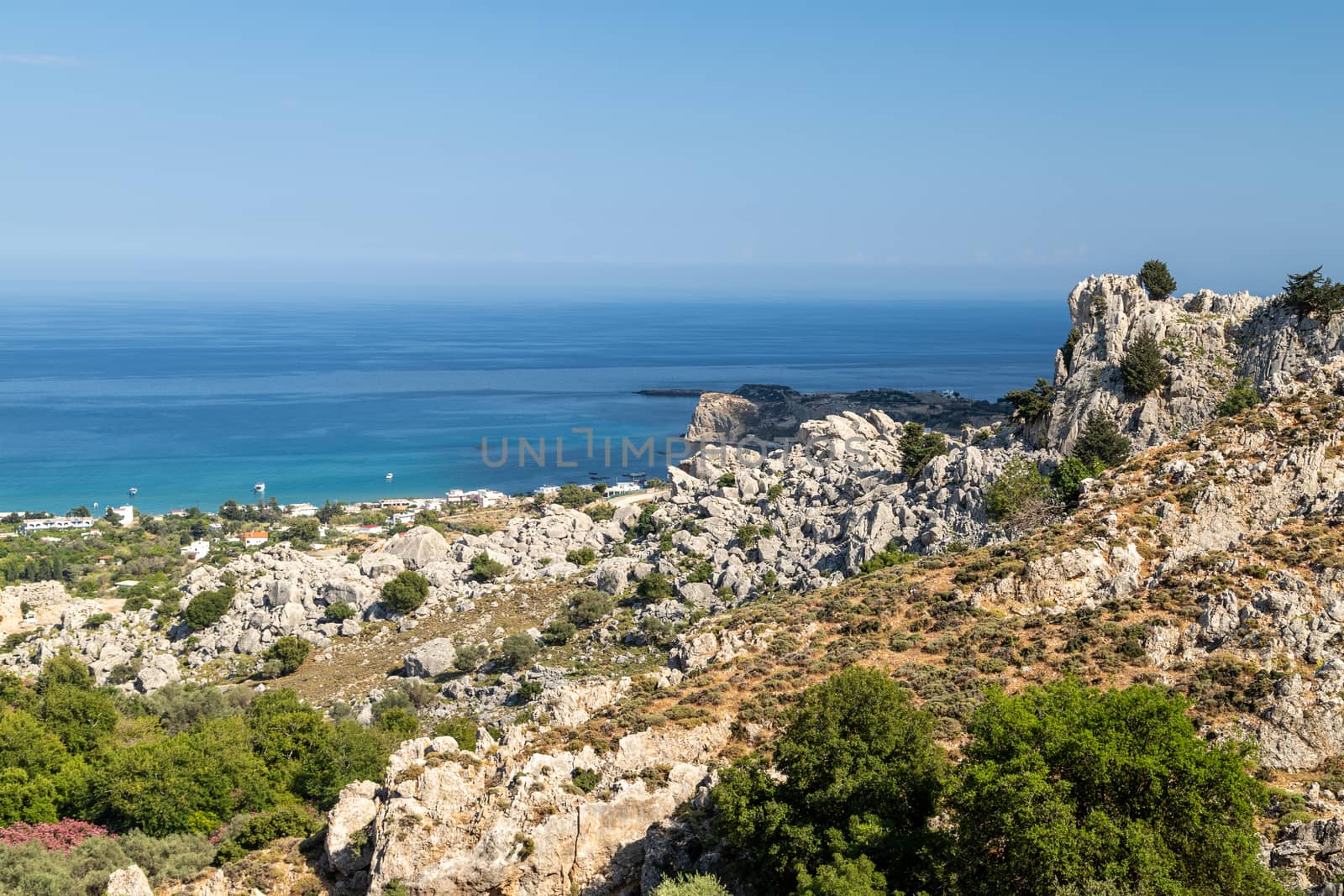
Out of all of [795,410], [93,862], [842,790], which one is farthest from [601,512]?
[795,410]

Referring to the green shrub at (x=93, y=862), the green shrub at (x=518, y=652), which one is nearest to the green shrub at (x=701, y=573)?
the green shrub at (x=518, y=652)

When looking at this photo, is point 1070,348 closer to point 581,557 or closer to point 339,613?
point 581,557

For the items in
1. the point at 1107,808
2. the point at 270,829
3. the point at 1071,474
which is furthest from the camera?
the point at 1071,474

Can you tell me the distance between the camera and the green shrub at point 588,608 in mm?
46156

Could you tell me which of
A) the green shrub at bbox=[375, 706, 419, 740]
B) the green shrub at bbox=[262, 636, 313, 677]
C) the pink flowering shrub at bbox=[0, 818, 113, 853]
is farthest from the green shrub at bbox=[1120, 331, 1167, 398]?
the pink flowering shrub at bbox=[0, 818, 113, 853]

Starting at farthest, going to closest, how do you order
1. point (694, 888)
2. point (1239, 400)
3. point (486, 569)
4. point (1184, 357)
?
point (486, 569)
point (1184, 357)
point (1239, 400)
point (694, 888)

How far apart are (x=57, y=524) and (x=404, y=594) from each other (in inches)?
2408

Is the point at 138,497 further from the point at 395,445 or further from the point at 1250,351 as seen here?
the point at 1250,351

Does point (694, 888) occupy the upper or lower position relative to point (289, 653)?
upper

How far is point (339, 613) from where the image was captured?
5050 centimetres

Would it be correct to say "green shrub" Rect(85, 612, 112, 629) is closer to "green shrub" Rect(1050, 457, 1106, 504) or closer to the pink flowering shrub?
the pink flowering shrub

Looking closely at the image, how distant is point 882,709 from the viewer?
20.3 m

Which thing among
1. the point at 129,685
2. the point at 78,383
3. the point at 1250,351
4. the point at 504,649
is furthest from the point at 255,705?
the point at 78,383

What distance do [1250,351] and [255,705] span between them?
1642 inches
